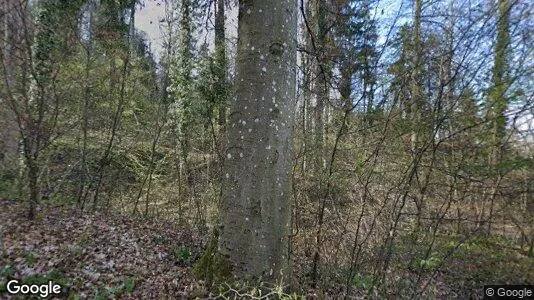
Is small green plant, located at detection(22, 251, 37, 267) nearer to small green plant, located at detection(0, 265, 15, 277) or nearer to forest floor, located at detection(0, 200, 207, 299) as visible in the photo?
forest floor, located at detection(0, 200, 207, 299)

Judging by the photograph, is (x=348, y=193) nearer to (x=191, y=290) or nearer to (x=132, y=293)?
(x=191, y=290)

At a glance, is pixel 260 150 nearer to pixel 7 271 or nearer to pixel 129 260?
pixel 129 260

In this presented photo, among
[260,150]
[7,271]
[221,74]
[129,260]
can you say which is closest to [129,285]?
[129,260]

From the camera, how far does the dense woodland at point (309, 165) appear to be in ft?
10.2

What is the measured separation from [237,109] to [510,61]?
262 centimetres

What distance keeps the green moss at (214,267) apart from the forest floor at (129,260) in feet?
0.31

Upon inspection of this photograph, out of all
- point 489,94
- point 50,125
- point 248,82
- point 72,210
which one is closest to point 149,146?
point 72,210

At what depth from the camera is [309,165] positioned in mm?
6117

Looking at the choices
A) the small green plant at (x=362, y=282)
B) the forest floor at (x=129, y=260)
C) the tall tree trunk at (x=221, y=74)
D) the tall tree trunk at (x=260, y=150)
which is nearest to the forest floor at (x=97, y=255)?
the forest floor at (x=129, y=260)

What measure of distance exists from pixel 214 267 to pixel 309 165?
333 centimetres

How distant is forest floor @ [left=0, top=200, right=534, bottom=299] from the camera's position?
324 cm

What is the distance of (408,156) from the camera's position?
4.51 metres

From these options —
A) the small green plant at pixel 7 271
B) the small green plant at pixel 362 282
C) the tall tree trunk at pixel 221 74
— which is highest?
the tall tree trunk at pixel 221 74

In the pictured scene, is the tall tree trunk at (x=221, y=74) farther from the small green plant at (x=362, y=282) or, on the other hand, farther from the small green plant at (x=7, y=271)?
the small green plant at (x=7, y=271)
